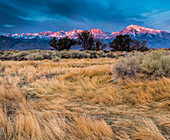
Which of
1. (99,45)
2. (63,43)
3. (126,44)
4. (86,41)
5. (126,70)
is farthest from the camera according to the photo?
(63,43)

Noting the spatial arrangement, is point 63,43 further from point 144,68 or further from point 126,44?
point 144,68

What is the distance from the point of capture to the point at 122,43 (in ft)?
116

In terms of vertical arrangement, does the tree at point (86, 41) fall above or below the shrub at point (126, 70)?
above

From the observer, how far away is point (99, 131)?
168 centimetres

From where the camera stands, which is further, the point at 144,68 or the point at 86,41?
the point at 86,41

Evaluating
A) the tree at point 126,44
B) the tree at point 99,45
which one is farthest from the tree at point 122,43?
the tree at point 99,45

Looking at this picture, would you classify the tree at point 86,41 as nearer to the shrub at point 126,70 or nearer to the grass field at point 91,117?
the shrub at point 126,70

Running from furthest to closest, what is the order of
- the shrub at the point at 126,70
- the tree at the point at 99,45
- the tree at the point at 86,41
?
the tree at the point at 86,41 → the tree at the point at 99,45 → the shrub at the point at 126,70

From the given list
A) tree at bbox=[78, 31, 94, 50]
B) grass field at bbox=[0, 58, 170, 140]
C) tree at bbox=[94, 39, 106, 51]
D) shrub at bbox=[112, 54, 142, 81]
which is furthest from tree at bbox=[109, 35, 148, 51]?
grass field at bbox=[0, 58, 170, 140]

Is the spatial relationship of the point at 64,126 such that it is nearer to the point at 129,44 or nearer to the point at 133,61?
the point at 133,61

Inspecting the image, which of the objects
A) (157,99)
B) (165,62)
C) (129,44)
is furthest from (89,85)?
(129,44)

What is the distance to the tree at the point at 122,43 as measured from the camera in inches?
1361

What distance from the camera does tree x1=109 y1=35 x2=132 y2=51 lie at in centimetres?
3456

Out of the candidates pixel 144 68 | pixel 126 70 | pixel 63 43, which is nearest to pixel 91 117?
pixel 126 70
